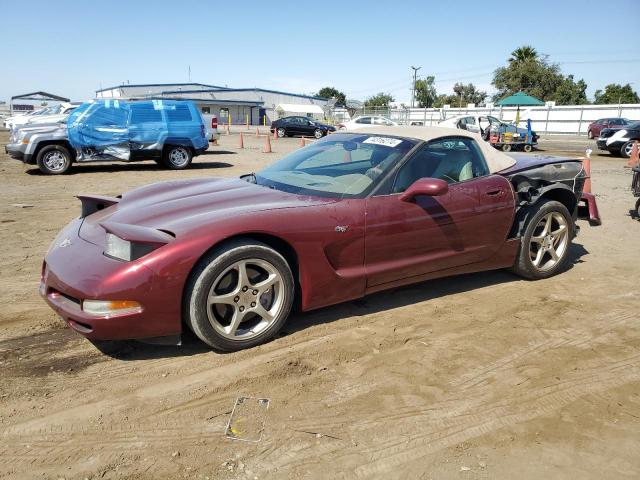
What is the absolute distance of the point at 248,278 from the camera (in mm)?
3195

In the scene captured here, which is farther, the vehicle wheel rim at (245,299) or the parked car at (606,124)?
the parked car at (606,124)

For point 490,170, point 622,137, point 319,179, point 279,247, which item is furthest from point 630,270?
point 622,137

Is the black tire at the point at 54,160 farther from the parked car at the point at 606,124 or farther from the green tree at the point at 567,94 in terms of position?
the green tree at the point at 567,94

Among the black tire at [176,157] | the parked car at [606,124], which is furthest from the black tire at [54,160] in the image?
the parked car at [606,124]

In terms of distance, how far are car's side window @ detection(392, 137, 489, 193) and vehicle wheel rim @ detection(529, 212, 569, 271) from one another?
91cm

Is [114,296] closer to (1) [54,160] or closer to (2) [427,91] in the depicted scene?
(1) [54,160]

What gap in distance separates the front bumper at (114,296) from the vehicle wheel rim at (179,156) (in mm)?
10532

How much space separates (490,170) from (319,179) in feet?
5.23

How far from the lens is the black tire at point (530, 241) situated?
181 inches

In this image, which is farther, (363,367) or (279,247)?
(279,247)

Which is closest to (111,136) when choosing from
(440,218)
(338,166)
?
(338,166)

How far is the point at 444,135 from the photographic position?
425cm

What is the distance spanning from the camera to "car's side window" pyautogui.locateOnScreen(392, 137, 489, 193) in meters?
3.86

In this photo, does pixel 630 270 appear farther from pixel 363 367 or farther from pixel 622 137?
pixel 622 137
